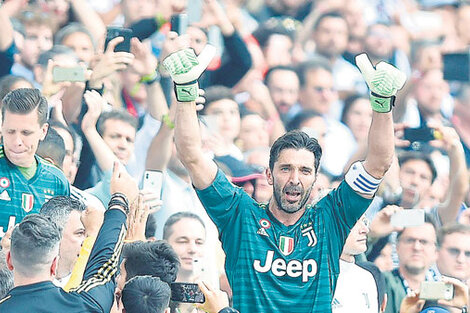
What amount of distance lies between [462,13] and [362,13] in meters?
1.54

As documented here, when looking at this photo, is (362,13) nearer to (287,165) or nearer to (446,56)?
(446,56)

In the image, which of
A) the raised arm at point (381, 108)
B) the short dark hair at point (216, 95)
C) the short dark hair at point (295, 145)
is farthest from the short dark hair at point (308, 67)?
the raised arm at point (381, 108)

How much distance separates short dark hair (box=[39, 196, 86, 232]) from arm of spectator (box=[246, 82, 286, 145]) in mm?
5272

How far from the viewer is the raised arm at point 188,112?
6.90m

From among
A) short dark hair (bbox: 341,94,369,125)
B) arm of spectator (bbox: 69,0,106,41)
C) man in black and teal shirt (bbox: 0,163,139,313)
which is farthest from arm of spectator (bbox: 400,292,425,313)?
A: short dark hair (bbox: 341,94,369,125)

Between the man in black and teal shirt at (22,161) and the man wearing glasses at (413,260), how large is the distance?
319 centimetres

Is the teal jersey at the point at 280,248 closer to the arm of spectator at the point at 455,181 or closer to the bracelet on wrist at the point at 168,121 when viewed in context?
the bracelet on wrist at the point at 168,121

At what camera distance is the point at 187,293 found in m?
6.94

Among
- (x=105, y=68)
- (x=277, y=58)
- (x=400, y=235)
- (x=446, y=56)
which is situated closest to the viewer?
(x=105, y=68)

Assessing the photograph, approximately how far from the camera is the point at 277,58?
1376 cm

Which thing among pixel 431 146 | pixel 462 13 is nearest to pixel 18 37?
pixel 431 146

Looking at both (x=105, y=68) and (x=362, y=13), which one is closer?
(x=105, y=68)

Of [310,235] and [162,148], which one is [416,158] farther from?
[310,235]

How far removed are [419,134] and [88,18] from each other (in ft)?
10.9
